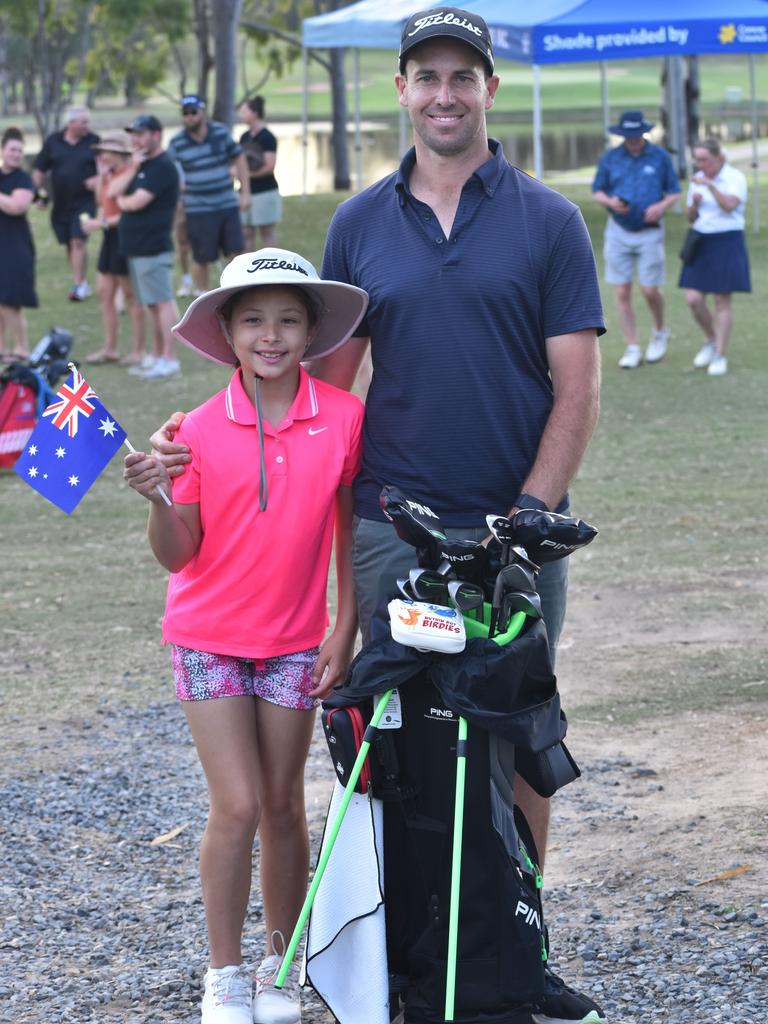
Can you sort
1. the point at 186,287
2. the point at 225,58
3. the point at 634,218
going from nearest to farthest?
the point at 634,218
the point at 186,287
the point at 225,58

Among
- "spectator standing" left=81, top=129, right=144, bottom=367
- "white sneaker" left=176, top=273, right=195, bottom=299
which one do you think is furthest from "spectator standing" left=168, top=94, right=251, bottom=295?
"white sneaker" left=176, top=273, right=195, bottom=299

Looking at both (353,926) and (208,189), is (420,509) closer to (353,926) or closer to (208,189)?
(353,926)

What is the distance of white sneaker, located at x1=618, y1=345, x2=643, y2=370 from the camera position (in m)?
13.8

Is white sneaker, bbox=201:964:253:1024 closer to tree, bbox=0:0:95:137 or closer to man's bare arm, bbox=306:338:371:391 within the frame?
man's bare arm, bbox=306:338:371:391

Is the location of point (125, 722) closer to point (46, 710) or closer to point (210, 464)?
point (46, 710)

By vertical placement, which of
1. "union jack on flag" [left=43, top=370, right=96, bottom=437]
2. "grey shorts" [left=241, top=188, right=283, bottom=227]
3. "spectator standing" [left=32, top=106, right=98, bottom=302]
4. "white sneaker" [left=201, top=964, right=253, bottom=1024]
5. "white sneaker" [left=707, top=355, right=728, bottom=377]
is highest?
"spectator standing" [left=32, top=106, right=98, bottom=302]

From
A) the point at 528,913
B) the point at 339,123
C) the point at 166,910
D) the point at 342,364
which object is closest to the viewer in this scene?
the point at 528,913

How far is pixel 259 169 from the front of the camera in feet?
61.0

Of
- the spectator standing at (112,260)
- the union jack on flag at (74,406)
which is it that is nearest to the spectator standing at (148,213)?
the spectator standing at (112,260)

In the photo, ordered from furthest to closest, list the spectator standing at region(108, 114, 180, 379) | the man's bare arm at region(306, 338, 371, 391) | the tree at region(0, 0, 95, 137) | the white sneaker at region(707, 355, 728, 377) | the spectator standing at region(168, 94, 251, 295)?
1. the tree at region(0, 0, 95, 137)
2. the spectator standing at region(168, 94, 251, 295)
3. the white sneaker at region(707, 355, 728, 377)
4. the spectator standing at region(108, 114, 180, 379)
5. the man's bare arm at region(306, 338, 371, 391)

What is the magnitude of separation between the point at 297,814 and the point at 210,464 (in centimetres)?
89

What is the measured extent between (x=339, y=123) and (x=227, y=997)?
96.4 feet

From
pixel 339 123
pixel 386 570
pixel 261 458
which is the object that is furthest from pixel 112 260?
pixel 339 123

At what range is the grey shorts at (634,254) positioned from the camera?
13.7m
